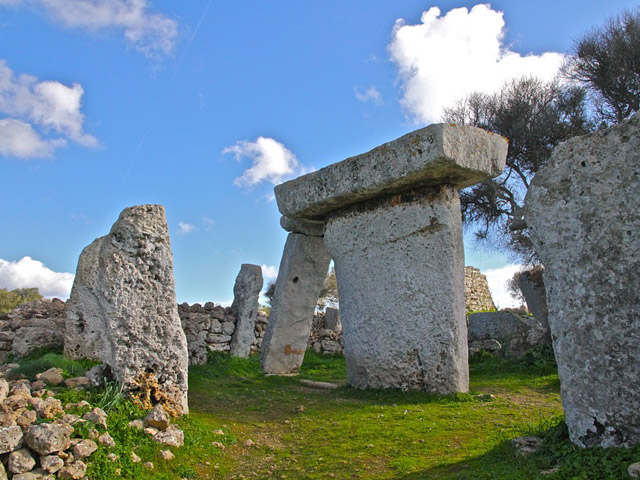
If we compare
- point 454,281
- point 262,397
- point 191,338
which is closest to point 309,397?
point 262,397

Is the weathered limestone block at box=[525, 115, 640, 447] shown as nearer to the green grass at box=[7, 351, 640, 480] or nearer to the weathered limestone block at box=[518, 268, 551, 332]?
the green grass at box=[7, 351, 640, 480]

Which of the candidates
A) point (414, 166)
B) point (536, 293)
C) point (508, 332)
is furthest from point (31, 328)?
point (536, 293)

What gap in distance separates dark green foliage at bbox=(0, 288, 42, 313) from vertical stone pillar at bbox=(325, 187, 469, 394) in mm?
16271

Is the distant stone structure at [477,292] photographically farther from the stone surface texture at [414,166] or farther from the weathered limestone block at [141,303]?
the weathered limestone block at [141,303]

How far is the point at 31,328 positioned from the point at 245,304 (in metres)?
4.21

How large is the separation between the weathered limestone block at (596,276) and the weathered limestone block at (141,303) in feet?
11.0

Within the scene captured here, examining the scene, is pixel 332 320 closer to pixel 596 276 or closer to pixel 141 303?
pixel 141 303

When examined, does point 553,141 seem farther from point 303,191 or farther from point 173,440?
point 173,440

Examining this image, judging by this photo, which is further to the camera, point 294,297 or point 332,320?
point 332,320

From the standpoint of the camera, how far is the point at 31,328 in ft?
27.6

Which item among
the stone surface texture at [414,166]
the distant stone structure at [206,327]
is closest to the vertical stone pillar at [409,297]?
the stone surface texture at [414,166]

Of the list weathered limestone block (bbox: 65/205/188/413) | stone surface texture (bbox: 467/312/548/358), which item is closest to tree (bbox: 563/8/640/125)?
stone surface texture (bbox: 467/312/548/358)

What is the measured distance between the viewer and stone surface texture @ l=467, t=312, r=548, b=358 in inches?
382

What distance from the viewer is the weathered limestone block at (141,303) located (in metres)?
4.96
